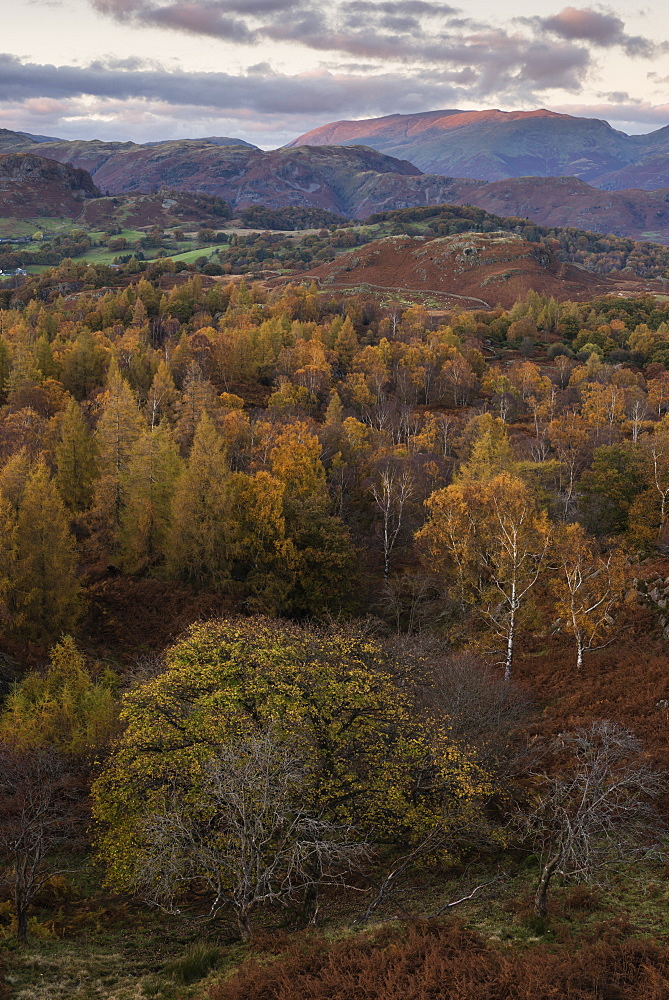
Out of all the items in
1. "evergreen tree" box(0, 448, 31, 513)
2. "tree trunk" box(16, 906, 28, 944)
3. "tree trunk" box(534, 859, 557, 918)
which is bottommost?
"tree trunk" box(16, 906, 28, 944)

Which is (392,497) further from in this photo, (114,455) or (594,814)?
(594,814)

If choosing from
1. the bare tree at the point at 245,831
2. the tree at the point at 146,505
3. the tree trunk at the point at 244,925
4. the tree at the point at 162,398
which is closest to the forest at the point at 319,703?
the bare tree at the point at 245,831

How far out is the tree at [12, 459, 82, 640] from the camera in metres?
45.7

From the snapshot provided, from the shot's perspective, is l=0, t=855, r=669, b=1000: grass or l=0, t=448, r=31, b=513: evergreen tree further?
l=0, t=448, r=31, b=513: evergreen tree

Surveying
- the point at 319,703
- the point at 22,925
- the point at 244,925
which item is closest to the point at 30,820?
the point at 22,925

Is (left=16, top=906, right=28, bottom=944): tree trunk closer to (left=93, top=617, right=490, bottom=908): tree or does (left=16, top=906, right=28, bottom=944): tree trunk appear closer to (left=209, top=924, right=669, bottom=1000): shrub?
(left=93, top=617, right=490, bottom=908): tree

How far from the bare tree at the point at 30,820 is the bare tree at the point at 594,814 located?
15.3 meters

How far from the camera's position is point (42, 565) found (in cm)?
4641

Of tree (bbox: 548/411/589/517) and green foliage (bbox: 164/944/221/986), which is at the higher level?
tree (bbox: 548/411/589/517)

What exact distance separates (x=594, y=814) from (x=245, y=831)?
9.35 meters

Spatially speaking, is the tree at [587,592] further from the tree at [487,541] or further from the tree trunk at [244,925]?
the tree trunk at [244,925]

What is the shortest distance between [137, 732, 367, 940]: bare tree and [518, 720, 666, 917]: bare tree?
569 centimetres

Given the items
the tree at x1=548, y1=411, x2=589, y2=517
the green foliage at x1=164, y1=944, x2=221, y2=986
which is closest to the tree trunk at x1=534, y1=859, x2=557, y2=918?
the green foliage at x1=164, y1=944, x2=221, y2=986

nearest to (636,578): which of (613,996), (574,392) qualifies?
(613,996)
